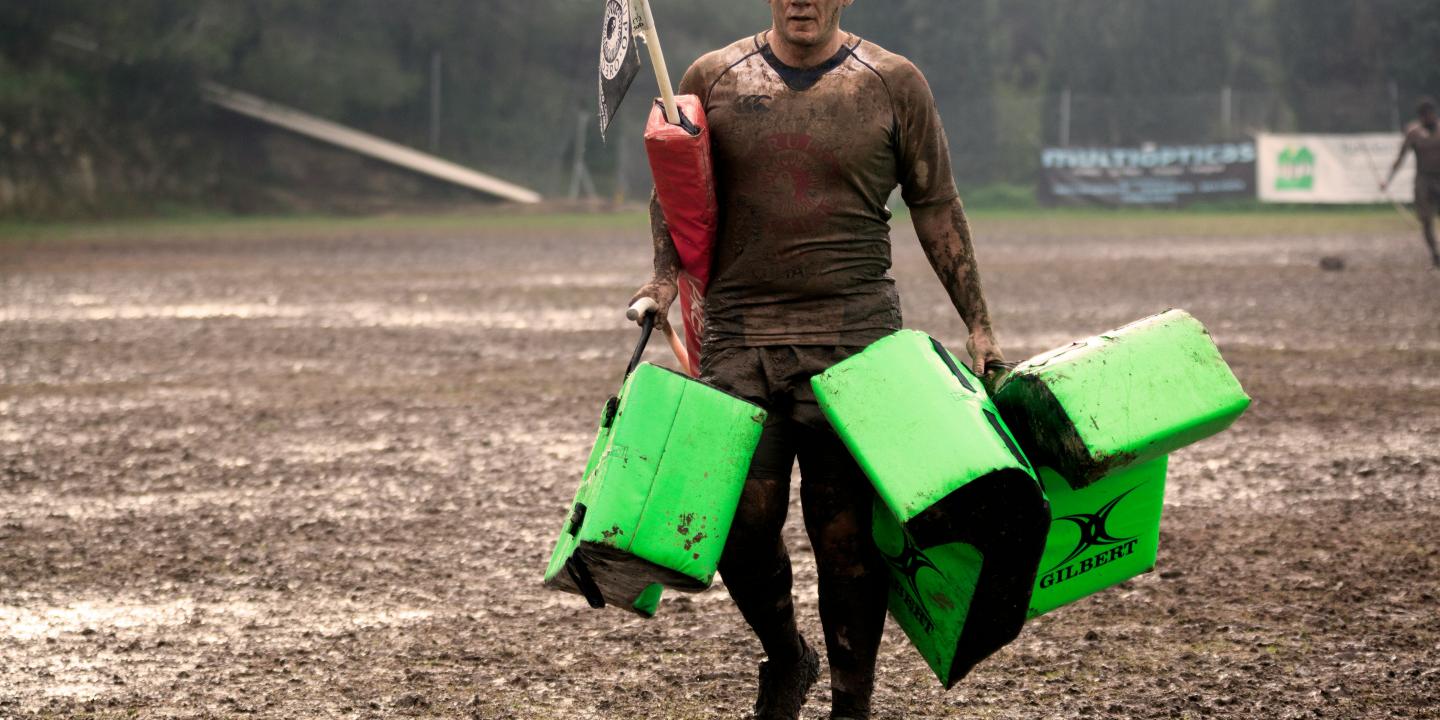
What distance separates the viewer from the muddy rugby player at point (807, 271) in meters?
3.81

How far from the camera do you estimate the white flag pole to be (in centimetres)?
373

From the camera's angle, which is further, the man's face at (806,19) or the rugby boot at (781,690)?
the rugby boot at (781,690)

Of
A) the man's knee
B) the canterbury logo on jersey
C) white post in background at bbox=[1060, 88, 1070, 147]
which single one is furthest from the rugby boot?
white post in background at bbox=[1060, 88, 1070, 147]

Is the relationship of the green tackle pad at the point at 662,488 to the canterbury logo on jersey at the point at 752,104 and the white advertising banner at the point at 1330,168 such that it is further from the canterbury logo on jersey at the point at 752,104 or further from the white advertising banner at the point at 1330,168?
the white advertising banner at the point at 1330,168

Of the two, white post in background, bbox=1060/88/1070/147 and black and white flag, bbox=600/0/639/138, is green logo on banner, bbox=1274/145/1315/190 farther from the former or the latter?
black and white flag, bbox=600/0/639/138

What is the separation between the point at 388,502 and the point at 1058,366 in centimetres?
394

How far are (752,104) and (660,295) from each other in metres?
0.48

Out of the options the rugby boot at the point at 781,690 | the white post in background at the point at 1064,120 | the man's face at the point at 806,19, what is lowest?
the white post in background at the point at 1064,120

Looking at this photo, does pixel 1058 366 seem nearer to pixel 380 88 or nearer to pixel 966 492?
pixel 966 492

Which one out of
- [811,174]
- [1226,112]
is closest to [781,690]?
[811,174]

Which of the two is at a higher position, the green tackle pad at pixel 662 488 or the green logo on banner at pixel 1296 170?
the green tackle pad at pixel 662 488

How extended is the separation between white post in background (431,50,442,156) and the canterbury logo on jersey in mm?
38620

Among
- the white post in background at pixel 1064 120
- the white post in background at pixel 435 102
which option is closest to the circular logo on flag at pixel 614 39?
the white post in background at pixel 1064 120

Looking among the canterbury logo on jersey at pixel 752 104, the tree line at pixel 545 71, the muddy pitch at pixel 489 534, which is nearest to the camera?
the canterbury logo on jersey at pixel 752 104
